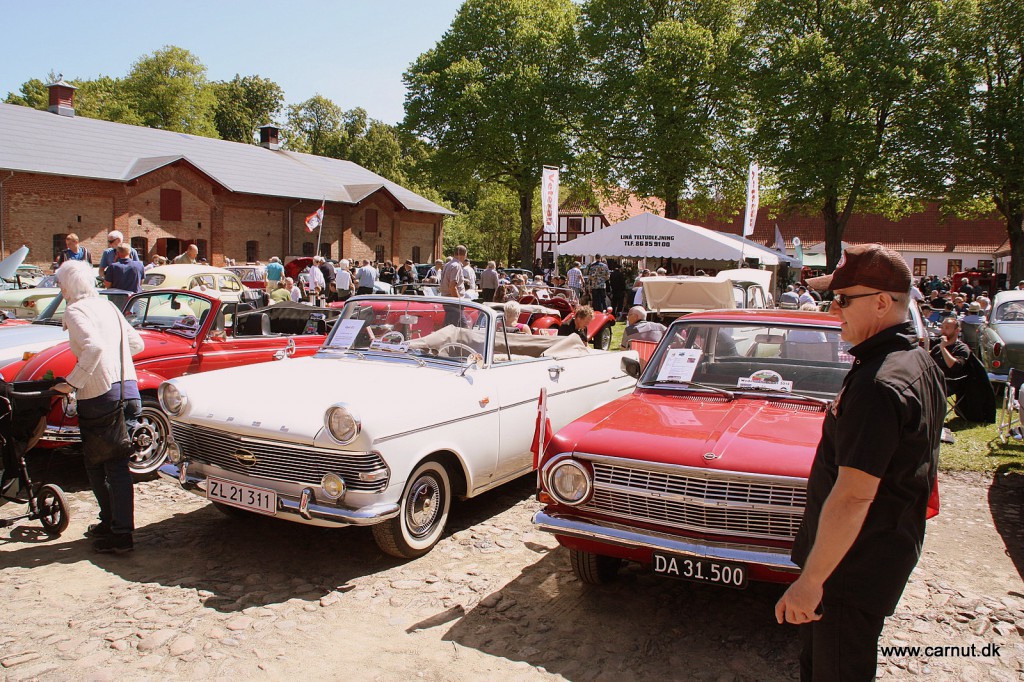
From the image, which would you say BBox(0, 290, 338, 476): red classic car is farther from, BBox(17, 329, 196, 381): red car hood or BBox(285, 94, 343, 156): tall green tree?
BBox(285, 94, 343, 156): tall green tree

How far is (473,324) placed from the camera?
6047 millimetres

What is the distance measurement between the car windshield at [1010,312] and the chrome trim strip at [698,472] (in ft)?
34.9

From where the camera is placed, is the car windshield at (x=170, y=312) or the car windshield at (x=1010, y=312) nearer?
the car windshield at (x=170, y=312)

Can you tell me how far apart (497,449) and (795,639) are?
95.4 inches

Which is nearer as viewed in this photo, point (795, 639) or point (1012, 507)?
point (795, 639)

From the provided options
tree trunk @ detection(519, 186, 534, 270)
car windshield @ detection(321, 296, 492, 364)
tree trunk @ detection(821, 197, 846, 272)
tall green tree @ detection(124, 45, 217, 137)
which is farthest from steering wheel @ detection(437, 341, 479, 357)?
tall green tree @ detection(124, 45, 217, 137)

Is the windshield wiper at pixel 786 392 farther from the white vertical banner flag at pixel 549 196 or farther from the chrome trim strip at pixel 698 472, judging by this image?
the white vertical banner flag at pixel 549 196

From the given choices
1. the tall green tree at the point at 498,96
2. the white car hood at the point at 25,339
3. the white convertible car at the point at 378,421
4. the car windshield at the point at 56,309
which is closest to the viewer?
the white convertible car at the point at 378,421

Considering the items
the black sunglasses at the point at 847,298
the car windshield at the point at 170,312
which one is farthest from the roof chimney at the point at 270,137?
the black sunglasses at the point at 847,298

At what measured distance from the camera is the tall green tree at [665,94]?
34.3 metres

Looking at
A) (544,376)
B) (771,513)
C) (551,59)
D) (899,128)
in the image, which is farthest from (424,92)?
(771,513)

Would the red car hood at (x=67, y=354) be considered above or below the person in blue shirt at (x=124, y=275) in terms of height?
below

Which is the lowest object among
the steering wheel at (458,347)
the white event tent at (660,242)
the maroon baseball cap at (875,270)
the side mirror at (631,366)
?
the side mirror at (631,366)

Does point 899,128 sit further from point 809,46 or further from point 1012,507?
point 1012,507
